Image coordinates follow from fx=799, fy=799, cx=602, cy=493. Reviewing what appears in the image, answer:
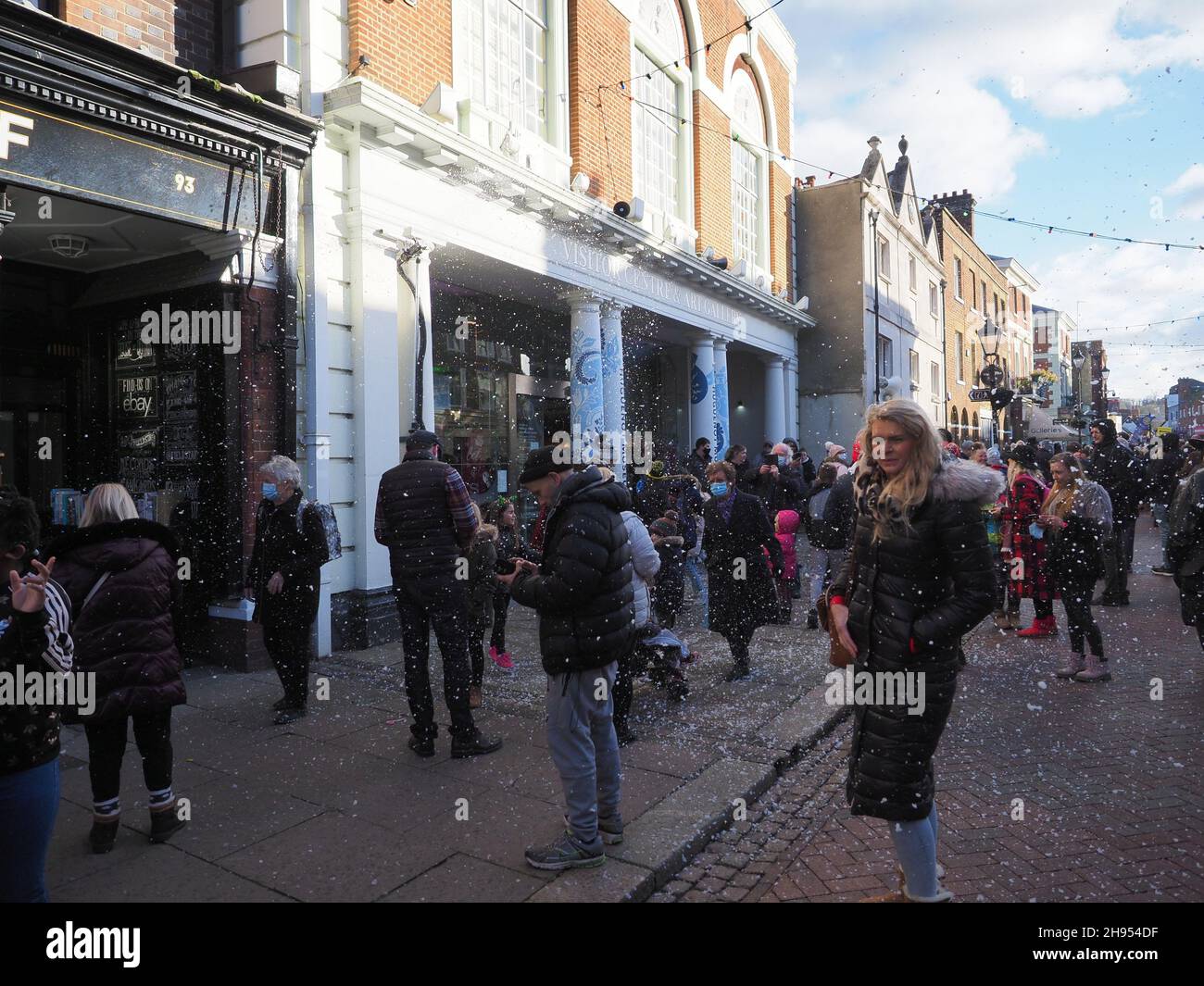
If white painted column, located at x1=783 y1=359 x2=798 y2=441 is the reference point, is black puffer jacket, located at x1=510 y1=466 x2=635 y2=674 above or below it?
below

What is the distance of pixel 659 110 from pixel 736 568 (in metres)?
9.89

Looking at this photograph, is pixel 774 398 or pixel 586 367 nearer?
pixel 586 367

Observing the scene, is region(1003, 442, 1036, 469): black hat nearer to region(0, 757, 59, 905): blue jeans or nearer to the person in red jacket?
the person in red jacket

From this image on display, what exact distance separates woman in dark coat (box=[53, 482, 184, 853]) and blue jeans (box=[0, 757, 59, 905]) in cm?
112

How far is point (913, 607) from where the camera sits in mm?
2639

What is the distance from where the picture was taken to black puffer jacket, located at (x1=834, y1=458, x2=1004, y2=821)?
2576 mm

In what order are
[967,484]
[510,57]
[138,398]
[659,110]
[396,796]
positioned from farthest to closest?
[659,110]
[510,57]
[138,398]
[396,796]
[967,484]

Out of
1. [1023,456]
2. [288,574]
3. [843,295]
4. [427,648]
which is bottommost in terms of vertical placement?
[427,648]

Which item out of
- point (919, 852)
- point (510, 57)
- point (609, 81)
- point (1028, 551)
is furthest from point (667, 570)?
point (609, 81)

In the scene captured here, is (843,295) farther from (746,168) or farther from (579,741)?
(579,741)

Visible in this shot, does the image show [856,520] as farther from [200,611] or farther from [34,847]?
[200,611]

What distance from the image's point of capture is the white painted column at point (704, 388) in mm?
14805

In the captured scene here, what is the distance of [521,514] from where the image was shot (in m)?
12.2

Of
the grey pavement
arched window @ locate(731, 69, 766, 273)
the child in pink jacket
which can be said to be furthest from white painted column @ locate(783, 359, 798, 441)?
the grey pavement
